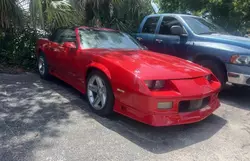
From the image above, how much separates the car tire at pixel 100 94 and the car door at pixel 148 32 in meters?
2.79

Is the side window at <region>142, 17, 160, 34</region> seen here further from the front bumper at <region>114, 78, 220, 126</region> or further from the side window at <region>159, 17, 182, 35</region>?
the front bumper at <region>114, 78, 220, 126</region>

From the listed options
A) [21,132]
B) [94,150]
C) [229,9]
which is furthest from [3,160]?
[229,9]

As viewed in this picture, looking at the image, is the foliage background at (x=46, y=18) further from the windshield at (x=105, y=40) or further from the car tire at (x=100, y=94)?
the car tire at (x=100, y=94)

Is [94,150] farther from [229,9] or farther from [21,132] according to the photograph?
[229,9]

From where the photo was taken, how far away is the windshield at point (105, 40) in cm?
475

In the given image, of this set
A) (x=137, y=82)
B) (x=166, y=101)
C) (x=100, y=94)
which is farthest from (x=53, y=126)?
(x=166, y=101)

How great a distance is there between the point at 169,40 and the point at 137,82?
304 cm

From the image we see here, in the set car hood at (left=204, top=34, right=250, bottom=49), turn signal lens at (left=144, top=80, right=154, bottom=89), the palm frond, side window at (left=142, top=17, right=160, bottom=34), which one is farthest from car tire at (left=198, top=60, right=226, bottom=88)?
the palm frond

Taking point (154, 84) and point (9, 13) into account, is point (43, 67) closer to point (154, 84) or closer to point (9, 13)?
point (9, 13)

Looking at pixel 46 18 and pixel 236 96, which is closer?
pixel 236 96

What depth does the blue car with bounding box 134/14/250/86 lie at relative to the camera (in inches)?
186

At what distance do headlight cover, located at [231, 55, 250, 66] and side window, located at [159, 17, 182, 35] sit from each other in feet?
5.69

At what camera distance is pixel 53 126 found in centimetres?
359

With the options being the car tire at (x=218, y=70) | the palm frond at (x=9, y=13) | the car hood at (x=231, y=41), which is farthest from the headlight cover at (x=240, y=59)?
the palm frond at (x=9, y=13)
